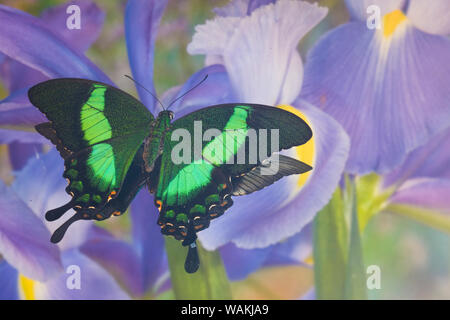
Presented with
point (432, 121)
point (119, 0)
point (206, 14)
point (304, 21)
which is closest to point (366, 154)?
point (432, 121)

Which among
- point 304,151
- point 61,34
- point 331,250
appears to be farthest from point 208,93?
point 331,250

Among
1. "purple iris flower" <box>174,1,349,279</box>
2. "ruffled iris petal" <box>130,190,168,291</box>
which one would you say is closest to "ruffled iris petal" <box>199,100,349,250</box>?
"purple iris flower" <box>174,1,349,279</box>

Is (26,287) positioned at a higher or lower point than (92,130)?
lower

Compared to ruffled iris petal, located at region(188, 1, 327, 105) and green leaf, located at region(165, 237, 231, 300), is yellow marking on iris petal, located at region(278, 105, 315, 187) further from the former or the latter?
green leaf, located at region(165, 237, 231, 300)

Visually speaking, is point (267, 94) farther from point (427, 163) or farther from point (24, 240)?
point (24, 240)

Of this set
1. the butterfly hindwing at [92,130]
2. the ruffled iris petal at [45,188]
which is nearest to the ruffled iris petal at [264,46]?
the butterfly hindwing at [92,130]

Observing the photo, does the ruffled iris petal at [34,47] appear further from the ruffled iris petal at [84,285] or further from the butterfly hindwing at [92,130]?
the ruffled iris petal at [84,285]

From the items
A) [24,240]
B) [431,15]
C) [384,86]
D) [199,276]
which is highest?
[431,15]
